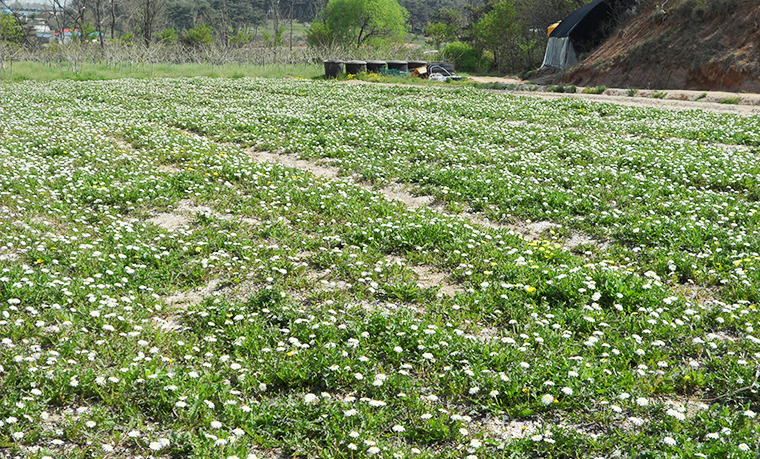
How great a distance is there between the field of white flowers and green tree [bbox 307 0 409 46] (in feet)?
280

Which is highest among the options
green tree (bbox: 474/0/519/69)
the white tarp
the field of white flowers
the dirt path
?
green tree (bbox: 474/0/519/69)

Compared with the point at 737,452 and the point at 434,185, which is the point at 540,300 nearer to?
the point at 737,452

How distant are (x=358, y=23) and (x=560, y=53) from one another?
5130 centimetres

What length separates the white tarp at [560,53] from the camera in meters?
48.7

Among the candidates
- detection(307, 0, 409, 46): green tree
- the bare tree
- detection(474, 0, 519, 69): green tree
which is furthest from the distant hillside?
the bare tree

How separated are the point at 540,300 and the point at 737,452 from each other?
8.20 ft

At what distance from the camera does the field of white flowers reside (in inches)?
154

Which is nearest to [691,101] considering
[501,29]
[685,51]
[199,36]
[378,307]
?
[685,51]

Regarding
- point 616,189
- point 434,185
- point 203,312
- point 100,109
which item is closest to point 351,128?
point 434,185

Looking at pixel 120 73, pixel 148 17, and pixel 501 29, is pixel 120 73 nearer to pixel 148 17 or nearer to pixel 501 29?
pixel 501 29

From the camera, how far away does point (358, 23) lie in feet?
307

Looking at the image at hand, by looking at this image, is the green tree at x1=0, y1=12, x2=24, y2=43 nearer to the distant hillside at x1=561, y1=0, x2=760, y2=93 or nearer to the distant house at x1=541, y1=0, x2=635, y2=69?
the distant house at x1=541, y1=0, x2=635, y2=69

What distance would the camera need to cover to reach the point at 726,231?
25.0 ft

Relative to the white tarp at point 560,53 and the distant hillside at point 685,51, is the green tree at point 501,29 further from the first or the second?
the distant hillside at point 685,51
